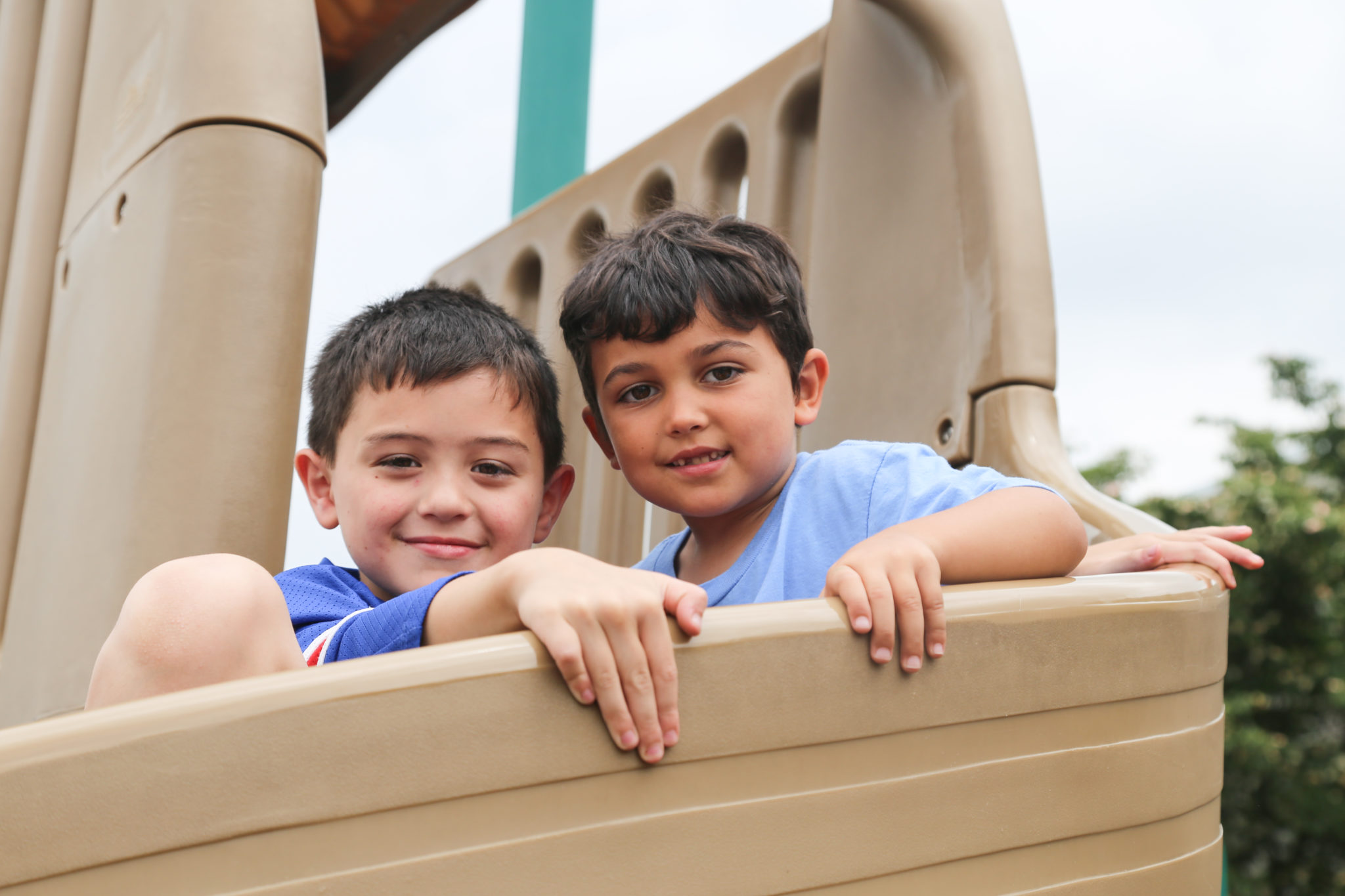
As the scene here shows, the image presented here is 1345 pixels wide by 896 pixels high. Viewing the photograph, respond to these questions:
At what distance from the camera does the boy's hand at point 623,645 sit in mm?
526

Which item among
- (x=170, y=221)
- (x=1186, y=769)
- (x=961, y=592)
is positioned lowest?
(x=1186, y=769)

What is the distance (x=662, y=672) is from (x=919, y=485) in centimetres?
44

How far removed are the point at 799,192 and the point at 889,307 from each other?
0.35 m

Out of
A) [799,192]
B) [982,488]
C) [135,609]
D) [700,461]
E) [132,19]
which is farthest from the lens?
[799,192]

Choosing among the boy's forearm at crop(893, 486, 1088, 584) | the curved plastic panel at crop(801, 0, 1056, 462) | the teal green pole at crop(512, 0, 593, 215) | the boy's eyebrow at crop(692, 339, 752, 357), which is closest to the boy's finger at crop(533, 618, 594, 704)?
the boy's forearm at crop(893, 486, 1088, 584)

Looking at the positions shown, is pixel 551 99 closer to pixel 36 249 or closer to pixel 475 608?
pixel 36 249

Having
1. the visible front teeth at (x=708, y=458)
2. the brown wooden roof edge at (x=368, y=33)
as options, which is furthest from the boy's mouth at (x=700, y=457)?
the brown wooden roof edge at (x=368, y=33)

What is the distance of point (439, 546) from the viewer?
0.99 meters

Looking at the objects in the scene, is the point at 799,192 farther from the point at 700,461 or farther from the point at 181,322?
the point at 181,322

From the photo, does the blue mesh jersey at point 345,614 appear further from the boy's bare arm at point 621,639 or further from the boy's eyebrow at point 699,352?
the boy's eyebrow at point 699,352

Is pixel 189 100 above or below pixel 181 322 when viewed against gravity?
above

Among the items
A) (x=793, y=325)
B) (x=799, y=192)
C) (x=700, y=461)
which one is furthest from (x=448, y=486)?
(x=799, y=192)

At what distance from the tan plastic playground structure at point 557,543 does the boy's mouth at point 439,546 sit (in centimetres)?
14

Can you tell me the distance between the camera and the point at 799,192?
1.55 meters
